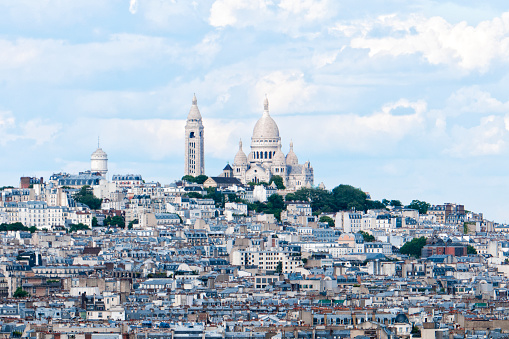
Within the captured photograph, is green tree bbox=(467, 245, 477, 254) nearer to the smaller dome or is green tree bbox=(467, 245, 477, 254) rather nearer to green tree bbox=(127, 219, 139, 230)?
green tree bbox=(127, 219, 139, 230)

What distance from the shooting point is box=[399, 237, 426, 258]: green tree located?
162875mm

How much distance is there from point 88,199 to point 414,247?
4101cm

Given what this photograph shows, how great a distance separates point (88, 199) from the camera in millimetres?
194375

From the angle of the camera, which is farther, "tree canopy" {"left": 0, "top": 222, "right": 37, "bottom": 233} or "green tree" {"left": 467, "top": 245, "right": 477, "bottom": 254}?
"tree canopy" {"left": 0, "top": 222, "right": 37, "bottom": 233}

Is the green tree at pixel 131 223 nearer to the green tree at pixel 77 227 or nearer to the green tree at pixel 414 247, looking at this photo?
the green tree at pixel 77 227

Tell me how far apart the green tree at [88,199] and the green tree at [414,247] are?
38.6 m

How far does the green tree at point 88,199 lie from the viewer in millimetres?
193500

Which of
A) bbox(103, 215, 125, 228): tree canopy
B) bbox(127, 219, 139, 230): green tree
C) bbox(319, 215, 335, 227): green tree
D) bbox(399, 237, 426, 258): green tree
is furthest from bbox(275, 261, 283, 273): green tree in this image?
bbox(319, 215, 335, 227): green tree

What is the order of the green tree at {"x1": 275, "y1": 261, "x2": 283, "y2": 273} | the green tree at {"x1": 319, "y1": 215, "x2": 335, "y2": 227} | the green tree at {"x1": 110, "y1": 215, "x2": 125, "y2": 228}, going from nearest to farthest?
the green tree at {"x1": 275, "y1": 261, "x2": 283, "y2": 273} → the green tree at {"x1": 110, "y1": 215, "x2": 125, "y2": 228} → the green tree at {"x1": 319, "y1": 215, "x2": 335, "y2": 227}

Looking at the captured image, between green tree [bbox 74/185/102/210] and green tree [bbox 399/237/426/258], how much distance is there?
127ft

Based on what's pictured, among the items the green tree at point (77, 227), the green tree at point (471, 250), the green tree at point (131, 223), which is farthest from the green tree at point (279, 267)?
the green tree at point (131, 223)

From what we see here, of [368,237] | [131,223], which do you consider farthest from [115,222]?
[368,237]

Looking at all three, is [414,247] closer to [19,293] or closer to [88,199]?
[88,199]

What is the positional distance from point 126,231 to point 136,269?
3875cm
